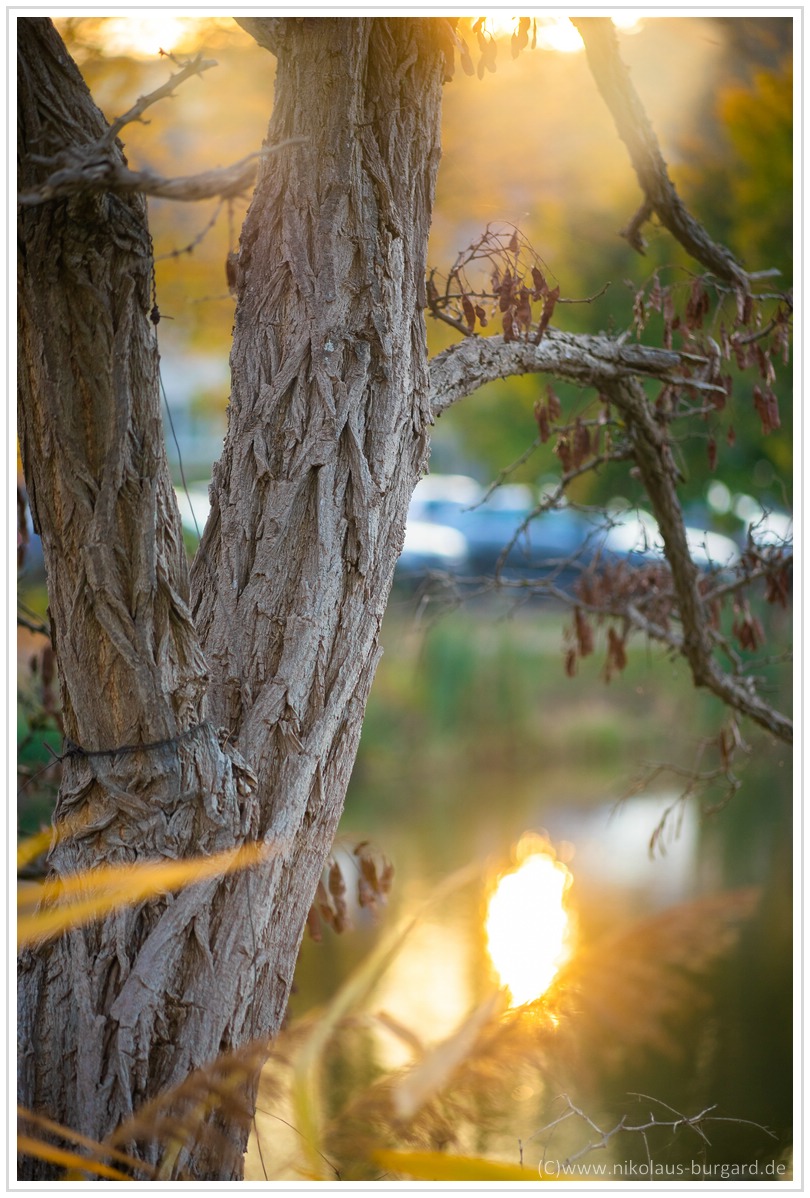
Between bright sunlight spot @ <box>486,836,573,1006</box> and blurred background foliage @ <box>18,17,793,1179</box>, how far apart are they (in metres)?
0.15

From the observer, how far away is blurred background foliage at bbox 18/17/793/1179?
2.42 meters

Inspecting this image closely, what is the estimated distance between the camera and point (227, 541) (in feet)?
3.45

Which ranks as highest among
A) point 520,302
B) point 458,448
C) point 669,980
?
point 458,448

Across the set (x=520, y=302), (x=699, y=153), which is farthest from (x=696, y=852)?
(x=520, y=302)

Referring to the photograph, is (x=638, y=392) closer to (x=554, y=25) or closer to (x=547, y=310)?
(x=547, y=310)

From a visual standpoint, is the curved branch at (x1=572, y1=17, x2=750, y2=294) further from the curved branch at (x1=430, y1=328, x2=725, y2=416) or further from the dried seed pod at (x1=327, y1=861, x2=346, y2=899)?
the dried seed pod at (x1=327, y1=861, x2=346, y2=899)

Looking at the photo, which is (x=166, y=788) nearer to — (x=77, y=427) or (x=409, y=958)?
(x=77, y=427)

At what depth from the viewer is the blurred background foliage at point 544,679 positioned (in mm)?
2420

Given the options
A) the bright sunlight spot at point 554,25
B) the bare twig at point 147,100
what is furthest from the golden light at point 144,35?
the bare twig at point 147,100

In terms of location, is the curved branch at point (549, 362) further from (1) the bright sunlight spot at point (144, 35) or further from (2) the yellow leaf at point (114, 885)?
(1) the bright sunlight spot at point (144, 35)

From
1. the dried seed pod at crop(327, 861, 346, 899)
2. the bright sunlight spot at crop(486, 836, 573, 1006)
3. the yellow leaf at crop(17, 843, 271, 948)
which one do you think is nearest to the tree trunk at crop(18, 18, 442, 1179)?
the yellow leaf at crop(17, 843, 271, 948)

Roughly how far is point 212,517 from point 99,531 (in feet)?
0.92

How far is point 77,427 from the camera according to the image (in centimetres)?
79

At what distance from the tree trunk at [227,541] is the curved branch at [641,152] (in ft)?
1.69
